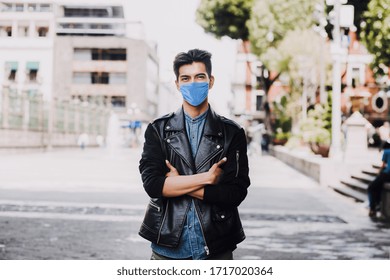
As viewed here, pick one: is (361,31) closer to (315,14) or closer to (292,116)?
(315,14)

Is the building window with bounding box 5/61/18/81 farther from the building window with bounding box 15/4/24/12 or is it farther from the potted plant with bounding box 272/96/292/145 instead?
the potted plant with bounding box 272/96/292/145

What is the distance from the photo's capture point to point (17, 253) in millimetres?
5477

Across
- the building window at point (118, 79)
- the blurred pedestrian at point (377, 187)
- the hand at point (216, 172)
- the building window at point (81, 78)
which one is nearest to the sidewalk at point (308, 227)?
the blurred pedestrian at point (377, 187)

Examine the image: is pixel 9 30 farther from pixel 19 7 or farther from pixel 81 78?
pixel 81 78

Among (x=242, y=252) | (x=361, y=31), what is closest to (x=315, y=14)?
(x=361, y=31)

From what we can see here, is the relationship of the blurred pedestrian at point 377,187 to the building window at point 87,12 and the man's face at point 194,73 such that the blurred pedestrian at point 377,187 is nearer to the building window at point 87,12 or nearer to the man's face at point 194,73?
the building window at point 87,12

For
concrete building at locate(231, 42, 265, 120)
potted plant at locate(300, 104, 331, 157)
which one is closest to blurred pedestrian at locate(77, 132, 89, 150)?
concrete building at locate(231, 42, 265, 120)

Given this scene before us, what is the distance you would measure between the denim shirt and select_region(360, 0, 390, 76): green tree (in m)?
5.03

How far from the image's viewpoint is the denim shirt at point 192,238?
2.95m

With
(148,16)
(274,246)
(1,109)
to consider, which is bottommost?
(274,246)

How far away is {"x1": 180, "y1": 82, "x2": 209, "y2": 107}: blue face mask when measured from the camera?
9.76ft

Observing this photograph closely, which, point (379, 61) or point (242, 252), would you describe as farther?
point (379, 61)
